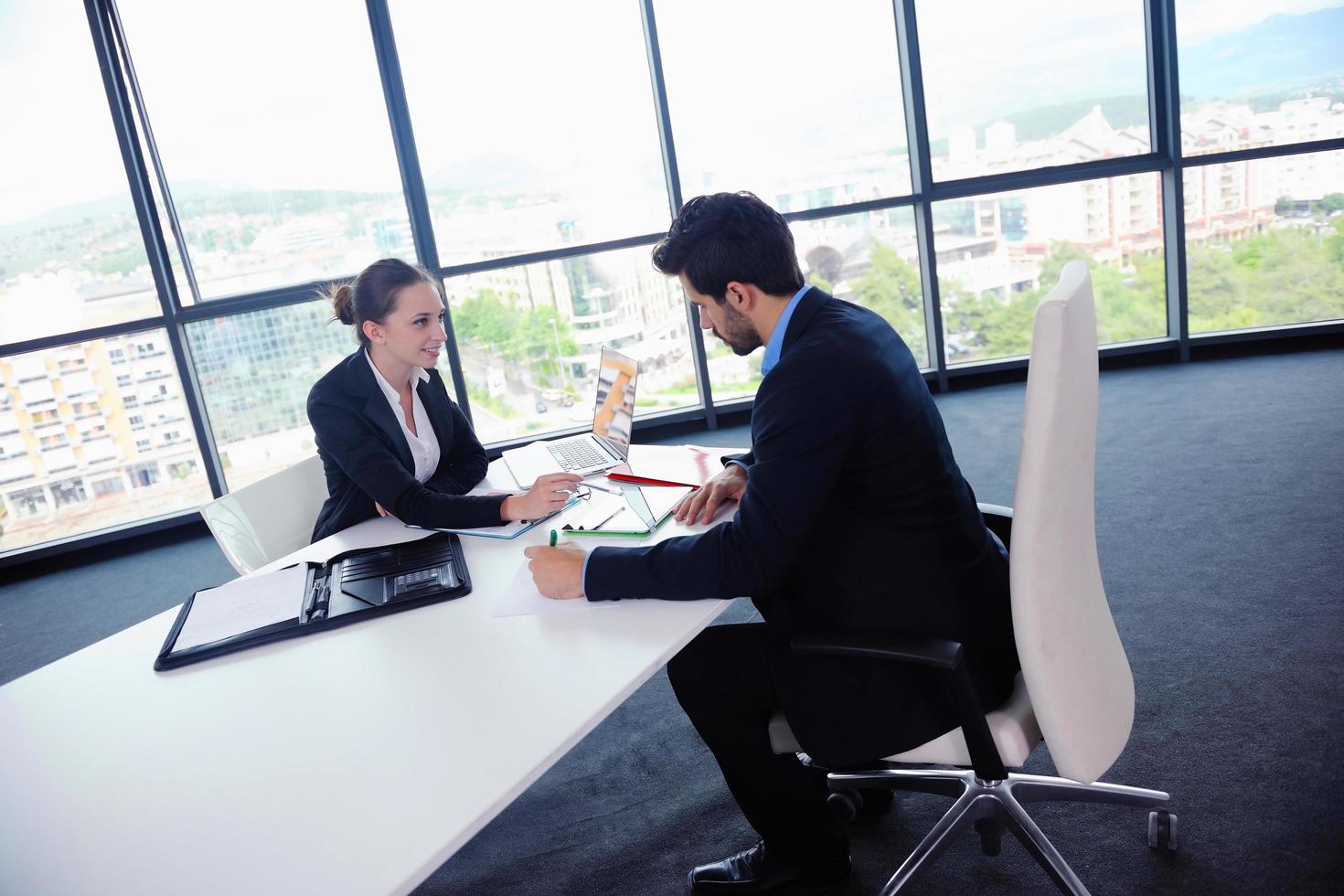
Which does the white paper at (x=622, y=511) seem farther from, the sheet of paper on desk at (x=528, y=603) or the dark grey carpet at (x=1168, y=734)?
the dark grey carpet at (x=1168, y=734)

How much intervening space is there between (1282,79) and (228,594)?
5.41 meters

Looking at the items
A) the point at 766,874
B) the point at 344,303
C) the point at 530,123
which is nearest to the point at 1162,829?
the point at 766,874

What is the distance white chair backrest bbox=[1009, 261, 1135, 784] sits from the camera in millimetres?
1275

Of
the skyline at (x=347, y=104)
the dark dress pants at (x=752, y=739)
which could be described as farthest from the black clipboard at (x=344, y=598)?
the skyline at (x=347, y=104)

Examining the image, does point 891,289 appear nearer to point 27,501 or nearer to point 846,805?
point 846,805

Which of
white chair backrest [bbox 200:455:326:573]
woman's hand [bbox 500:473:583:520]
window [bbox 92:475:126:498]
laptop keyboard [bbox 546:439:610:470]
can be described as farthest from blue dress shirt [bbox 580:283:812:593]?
window [bbox 92:475:126:498]

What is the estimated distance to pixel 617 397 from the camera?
2.45 m

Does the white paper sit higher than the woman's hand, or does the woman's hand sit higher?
the woman's hand

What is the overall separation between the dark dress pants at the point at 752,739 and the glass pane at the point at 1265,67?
4613 mm

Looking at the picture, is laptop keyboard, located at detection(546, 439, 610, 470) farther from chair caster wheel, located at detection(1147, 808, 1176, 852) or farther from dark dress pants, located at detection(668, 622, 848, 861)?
chair caster wheel, located at detection(1147, 808, 1176, 852)

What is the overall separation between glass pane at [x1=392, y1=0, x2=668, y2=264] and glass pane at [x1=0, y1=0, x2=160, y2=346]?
4.75 ft

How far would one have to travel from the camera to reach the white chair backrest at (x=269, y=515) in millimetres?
2197

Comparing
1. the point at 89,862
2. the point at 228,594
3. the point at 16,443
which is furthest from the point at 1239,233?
the point at 16,443

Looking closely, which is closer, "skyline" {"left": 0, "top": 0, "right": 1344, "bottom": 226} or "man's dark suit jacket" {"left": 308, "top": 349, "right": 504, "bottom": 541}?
"man's dark suit jacket" {"left": 308, "top": 349, "right": 504, "bottom": 541}
